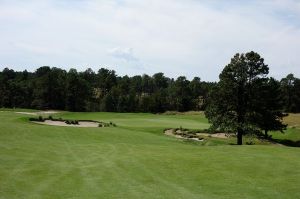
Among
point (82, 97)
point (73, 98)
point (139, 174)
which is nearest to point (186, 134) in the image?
point (139, 174)

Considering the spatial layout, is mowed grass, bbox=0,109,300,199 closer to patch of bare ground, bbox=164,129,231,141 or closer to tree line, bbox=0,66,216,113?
patch of bare ground, bbox=164,129,231,141

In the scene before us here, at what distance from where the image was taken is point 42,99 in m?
147

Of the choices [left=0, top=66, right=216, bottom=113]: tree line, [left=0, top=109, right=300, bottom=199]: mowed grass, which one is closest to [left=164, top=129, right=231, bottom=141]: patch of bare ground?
[left=0, top=109, right=300, bottom=199]: mowed grass

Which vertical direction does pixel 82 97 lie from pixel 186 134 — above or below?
above

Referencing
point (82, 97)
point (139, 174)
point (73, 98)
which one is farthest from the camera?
point (82, 97)

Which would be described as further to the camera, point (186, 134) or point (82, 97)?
point (82, 97)

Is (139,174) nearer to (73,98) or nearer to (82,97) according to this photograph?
(73,98)

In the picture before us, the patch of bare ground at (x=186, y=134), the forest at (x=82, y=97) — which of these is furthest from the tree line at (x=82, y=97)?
the patch of bare ground at (x=186, y=134)

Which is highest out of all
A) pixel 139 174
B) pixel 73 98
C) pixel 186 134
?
pixel 73 98

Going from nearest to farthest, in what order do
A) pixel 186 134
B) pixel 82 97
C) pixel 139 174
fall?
pixel 139 174 → pixel 186 134 → pixel 82 97

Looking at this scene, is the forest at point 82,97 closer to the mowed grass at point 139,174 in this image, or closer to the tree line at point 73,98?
the tree line at point 73,98

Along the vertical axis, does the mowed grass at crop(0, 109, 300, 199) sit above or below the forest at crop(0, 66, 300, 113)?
below

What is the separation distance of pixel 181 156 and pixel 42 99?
418 feet

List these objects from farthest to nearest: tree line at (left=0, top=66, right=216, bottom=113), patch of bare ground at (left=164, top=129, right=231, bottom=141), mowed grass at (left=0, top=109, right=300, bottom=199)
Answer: tree line at (left=0, top=66, right=216, bottom=113) < patch of bare ground at (left=164, top=129, right=231, bottom=141) < mowed grass at (left=0, top=109, right=300, bottom=199)
